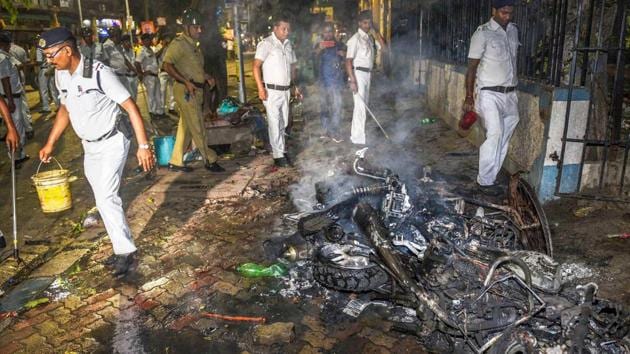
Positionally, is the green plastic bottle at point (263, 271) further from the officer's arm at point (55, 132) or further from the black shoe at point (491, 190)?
the black shoe at point (491, 190)

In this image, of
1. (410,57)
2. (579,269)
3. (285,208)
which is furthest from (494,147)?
(410,57)

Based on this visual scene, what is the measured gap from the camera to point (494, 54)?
5648 millimetres

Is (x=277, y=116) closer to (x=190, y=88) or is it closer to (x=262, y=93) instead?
(x=262, y=93)

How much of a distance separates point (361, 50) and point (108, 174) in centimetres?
581

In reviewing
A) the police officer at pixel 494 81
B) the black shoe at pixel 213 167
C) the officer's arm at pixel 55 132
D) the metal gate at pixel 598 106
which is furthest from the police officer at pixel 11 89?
the metal gate at pixel 598 106

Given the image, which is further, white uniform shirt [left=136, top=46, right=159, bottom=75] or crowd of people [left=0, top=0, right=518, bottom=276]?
white uniform shirt [left=136, top=46, right=159, bottom=75]

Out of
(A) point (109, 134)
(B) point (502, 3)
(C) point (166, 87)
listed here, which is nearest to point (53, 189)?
(A) point (109, 134)

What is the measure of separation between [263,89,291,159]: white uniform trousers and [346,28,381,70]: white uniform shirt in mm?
1750

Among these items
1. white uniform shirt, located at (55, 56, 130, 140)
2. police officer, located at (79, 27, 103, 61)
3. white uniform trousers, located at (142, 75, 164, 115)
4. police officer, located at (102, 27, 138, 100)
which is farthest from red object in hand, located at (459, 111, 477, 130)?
white uniform trousers, located at (142, 75, 164, 115)

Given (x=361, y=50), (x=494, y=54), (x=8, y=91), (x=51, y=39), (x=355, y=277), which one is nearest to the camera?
(x=355, y=277)

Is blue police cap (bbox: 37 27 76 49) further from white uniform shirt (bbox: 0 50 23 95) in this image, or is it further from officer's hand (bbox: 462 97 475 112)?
white uniform shirt (bbox: 0 50 23 95)

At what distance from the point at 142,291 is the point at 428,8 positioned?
1148 cm

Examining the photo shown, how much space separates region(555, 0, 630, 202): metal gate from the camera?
5.02 metres

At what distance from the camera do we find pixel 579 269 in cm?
436
